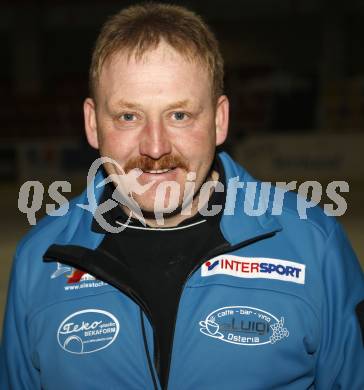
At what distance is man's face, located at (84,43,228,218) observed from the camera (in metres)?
1.89

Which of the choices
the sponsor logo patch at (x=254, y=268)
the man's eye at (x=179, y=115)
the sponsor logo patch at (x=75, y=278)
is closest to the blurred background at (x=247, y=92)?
the sponsor logo patch at (x=75, y=278)

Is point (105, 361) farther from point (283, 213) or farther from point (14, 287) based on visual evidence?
point (283, 213)

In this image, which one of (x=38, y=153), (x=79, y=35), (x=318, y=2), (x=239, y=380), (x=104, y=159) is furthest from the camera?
(x=79, y=35)

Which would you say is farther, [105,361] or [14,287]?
[14,287]

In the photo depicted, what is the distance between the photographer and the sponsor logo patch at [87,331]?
1979 millimetres

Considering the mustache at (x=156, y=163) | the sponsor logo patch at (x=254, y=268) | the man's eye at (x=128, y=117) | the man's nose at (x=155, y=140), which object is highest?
the man's eye at (x=128, y=117)

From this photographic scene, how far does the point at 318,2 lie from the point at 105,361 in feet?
72.2

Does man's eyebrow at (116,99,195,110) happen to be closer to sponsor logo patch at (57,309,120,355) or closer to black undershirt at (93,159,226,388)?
black undershirt at (93,159,226,388)

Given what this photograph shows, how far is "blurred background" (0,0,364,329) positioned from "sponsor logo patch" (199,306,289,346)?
13.0 feet

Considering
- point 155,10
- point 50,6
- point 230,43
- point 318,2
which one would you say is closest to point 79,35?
point 50,6

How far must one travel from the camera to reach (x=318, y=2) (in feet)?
72.7

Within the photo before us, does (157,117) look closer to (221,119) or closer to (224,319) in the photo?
(221,119)

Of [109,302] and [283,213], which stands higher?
[283,213]

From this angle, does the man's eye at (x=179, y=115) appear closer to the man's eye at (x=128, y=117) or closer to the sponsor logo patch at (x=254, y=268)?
the man's eye at (x=128, y=117)
